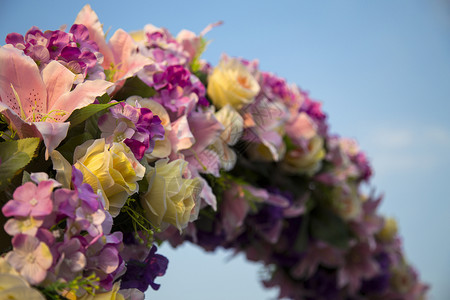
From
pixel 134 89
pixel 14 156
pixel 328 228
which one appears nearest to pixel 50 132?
pixel 14 156

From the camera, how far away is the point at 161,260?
0.62 meters

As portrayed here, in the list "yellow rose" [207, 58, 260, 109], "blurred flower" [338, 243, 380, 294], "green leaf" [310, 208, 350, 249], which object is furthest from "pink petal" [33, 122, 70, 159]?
"blurred flower" [338, 243, 380, 294]

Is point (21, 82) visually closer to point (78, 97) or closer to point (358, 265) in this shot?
point (78, 97)

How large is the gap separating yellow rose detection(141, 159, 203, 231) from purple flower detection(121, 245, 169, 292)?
2.2 inches

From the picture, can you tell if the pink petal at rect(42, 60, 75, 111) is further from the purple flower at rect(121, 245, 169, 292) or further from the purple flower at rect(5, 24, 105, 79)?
the purple flower at rect(121, 245, 169, 292)

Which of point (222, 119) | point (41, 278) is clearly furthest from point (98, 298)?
point (222, 119)

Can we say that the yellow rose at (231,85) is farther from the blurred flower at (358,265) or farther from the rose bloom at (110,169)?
the blurred flower at (358,265)

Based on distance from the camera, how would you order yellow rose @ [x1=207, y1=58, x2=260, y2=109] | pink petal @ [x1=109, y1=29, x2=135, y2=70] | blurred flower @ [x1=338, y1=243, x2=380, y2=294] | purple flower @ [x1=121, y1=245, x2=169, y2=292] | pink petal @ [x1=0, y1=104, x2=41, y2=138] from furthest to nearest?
blurred flower @ [x1=338, y1=243, x2=380, y2=294]
yellow rose @ [x1=207, y1=58, x2=260, y2=109]
pink petal @ [x1=109, y1=29, x2=135, y2=70]
purple flower @ [x1=121, y1=245, x2=169, y2=292]
pink petal @ [x1=0, y1=104, x2=41, y2=138]

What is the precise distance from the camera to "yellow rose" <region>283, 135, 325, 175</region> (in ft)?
4.08

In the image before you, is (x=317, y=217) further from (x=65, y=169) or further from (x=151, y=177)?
(x=65, y=169)

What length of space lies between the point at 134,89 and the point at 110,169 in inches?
9.4

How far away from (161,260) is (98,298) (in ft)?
0.58

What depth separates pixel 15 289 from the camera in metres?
0.36

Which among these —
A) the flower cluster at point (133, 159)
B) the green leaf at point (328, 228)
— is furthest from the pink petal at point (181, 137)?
the green leaf at point (328, 228)
